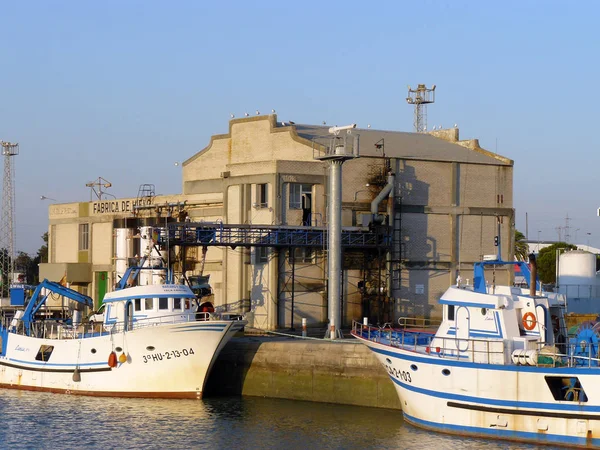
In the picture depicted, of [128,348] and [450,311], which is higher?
[450,311]

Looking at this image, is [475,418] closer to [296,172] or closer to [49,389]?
[49,389]

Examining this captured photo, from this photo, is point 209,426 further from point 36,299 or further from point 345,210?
point 345,210

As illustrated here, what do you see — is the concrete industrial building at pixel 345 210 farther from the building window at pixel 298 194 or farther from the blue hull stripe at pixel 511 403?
the blue hull stripe at pixel 511 403

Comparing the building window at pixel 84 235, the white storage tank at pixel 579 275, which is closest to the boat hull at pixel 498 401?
the white storage tank at pixel 579 275

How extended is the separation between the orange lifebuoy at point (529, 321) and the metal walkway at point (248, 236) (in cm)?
1731

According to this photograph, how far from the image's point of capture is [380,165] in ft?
165

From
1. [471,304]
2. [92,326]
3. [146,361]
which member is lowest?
[146,361]

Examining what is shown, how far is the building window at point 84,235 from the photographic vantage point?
62606mm

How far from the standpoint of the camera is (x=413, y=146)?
179ft

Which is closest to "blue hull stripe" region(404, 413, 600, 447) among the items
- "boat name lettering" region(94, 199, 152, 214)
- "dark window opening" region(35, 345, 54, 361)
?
"dark window opening" region(35, 345, 54, 361)

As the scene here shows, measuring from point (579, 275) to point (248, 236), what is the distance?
699 inches

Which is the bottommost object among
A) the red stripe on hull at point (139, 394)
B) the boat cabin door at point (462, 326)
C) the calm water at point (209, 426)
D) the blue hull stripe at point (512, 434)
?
the calm water at point (209, 426)

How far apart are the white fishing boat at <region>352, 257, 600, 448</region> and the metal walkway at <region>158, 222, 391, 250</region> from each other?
47.6 feet

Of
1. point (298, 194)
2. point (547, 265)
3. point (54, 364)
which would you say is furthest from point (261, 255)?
point (547, 265)
